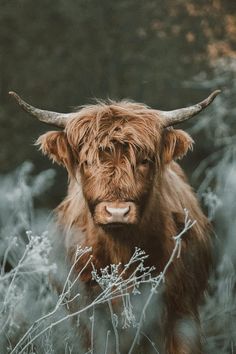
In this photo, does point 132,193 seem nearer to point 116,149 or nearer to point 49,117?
point 116,149

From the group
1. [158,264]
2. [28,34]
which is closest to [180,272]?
[158,264]

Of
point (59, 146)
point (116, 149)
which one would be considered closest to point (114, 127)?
point (116, 149)

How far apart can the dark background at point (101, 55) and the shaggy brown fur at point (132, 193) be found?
11.4 feet

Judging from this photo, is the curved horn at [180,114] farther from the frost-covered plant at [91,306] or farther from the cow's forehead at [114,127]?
the frost-covered plant at [91,306]

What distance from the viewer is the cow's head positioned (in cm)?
666

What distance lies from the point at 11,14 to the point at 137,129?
14.5 ft

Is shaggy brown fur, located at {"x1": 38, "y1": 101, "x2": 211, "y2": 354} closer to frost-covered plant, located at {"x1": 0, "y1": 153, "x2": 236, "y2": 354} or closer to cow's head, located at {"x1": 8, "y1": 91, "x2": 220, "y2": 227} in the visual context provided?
cow's head, located at {"x1": 8, "y1": 91, "x2": 220, "y2": 227}

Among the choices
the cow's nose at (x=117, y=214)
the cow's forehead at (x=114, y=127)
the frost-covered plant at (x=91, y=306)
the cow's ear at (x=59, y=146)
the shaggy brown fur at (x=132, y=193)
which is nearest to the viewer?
the cow's nose at (x=117, y=214)

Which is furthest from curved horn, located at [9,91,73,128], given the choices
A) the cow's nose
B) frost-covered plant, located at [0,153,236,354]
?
the cow's nose

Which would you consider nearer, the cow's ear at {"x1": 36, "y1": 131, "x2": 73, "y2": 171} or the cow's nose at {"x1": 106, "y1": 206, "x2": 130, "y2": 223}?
the cow's nose at {"x1": 106, "y1": 206, "x2": 130, "y2": 223}

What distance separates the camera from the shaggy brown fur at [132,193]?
22.2 ft

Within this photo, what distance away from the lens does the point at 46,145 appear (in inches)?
284

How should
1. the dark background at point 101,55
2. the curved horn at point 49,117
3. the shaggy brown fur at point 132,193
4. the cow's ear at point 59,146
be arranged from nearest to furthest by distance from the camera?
1. the shaggy brown fur at point 132,193
2. the curved horn at point 49,117
3. the cow's ear at point 59,146
4. the dark background at point 101,55

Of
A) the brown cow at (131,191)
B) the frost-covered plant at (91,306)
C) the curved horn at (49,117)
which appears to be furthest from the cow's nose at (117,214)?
the curved horn at (49,117)
